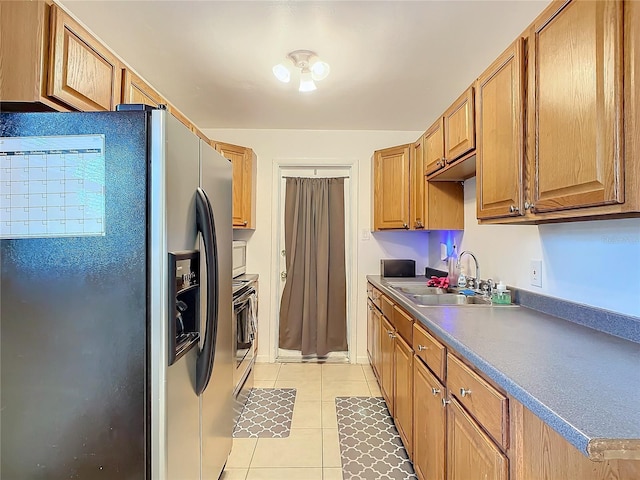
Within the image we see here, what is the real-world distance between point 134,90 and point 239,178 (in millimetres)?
1450

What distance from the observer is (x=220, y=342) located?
159 centimetres

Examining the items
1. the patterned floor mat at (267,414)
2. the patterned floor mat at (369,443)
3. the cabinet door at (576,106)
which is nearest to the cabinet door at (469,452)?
the patterned floor mat at (369,443)

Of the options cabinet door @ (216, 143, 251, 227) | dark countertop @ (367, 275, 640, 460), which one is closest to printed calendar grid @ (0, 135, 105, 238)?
dark countertop @ (367, 275, 640, 460)

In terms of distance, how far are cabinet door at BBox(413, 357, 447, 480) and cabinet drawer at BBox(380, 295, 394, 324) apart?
57 cm

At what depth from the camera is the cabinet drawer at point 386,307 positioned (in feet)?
7.48

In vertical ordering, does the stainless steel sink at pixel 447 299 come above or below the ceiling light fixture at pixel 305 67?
below

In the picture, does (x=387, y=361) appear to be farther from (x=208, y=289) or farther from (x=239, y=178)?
(x=239, y=178)

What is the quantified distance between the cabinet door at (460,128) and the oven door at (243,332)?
171 centimetres

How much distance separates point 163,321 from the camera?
1.03 metres

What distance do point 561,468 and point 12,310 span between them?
155cm

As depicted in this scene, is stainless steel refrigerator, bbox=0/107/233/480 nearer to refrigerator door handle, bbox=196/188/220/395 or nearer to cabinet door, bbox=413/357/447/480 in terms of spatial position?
refrigerator door handle, bbox=196/188/220/395

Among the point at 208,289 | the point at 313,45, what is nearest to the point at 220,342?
the point at 208,289

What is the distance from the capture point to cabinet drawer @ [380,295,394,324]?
2.28 metres

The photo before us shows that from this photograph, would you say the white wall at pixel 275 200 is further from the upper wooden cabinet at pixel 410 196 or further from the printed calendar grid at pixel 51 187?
the printed calendar grid at pixel 51 187
